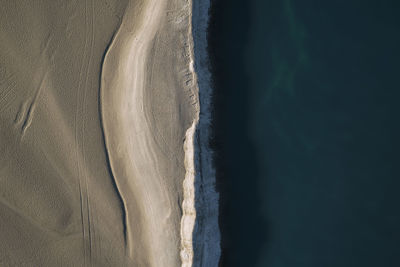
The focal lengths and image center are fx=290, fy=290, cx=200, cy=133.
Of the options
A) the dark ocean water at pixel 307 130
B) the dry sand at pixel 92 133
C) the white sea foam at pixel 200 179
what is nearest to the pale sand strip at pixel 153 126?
the dry sand at pixel 92 133

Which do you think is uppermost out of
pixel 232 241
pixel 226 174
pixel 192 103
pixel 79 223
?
pixel 192 103

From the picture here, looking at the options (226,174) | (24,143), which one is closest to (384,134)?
(226,174)

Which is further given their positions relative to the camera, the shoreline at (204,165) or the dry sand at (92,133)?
the dry sand at (92,133)

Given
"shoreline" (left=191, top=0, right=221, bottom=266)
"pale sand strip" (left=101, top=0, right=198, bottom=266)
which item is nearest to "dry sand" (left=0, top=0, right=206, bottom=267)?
"pale sand strip" (left=101, top=0, right=198, bottom=266)

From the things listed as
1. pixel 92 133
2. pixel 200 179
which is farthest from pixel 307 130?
pixel 92 133

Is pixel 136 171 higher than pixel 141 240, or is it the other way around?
pixel 136 171

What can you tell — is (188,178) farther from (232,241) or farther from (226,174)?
(232,241)

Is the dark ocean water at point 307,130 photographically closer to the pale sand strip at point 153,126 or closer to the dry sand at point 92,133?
the pale sand strip at point 153,126
